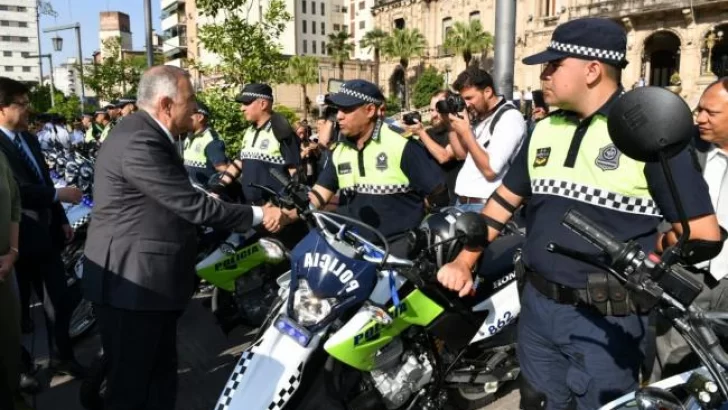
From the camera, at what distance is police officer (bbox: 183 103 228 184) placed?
19.1 ft

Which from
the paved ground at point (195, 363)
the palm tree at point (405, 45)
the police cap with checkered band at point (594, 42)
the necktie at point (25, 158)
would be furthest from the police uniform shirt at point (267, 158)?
the palm tree at point (405, 45)

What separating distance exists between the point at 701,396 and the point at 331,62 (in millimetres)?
65213

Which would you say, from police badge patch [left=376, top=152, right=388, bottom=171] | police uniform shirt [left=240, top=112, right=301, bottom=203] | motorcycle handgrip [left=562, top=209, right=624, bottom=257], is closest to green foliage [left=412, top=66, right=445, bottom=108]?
police uniform shirt [left=240, top=112, right=301, bottom=203]

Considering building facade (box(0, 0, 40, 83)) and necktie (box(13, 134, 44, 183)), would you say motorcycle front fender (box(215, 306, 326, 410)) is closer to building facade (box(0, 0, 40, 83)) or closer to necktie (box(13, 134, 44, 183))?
necktie (box(13, 134, 44, 183))

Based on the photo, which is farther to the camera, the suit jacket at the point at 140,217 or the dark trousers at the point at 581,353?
the suit jacket at the point at 140,217

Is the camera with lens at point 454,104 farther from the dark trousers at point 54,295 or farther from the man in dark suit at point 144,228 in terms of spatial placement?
the dark trousers at point 54,295

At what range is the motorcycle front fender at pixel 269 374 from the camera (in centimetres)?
241

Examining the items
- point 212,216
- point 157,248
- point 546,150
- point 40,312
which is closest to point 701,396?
point 546,150

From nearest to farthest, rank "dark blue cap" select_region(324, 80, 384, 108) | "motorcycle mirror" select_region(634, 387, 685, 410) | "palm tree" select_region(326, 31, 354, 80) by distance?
"motorcycle mirror" select_region(634, 387, 685, 410)
"dark blue cap" select_region(324, 80, 384, 108)
"palm tree" select_region(326, 31, 354, 80)

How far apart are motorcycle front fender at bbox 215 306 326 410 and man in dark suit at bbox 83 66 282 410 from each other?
556mm

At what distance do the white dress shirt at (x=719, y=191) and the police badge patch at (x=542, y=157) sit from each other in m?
1.01

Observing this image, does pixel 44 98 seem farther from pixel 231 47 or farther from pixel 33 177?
pixel 33 177

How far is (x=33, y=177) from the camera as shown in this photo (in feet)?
12.9

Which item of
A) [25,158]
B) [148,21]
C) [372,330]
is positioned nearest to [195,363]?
[25,158]
